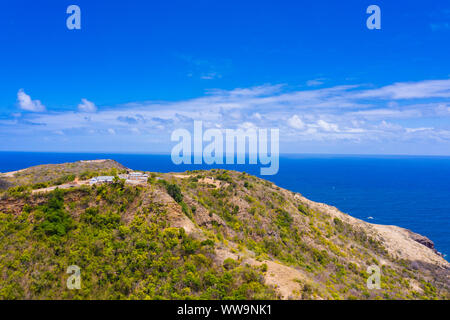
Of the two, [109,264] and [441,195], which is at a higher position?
[109,264]
